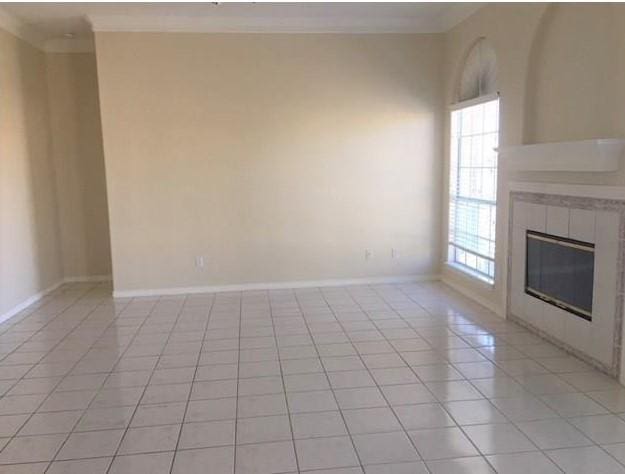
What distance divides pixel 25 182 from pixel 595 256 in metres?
5.30

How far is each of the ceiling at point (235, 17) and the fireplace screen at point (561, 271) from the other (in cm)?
238

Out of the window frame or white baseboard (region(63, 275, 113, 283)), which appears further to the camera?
white baseboard (region(63, 275, 113, 283))

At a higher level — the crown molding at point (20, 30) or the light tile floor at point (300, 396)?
the crown molding at point (20, 30)

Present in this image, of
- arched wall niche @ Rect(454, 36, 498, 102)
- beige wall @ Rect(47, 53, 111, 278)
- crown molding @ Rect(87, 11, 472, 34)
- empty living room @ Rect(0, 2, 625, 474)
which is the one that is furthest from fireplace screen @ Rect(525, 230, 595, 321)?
beige wall @ Rect(47, 53, 111, 278)

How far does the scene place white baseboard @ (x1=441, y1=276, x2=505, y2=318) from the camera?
4.92m

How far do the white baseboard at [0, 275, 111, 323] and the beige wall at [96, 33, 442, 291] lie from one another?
87cm

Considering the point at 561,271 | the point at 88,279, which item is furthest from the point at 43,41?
the point at 561,271

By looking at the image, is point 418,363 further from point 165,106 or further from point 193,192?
point 165,106

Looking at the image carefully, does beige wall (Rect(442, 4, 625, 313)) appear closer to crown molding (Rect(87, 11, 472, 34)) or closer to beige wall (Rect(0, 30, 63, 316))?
crown molding (Rect(87, 11, 472, 34))

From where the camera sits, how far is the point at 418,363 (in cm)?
378

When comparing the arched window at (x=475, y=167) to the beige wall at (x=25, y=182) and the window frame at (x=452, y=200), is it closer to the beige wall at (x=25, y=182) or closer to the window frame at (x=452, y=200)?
the window frame at (x=452, y=200)

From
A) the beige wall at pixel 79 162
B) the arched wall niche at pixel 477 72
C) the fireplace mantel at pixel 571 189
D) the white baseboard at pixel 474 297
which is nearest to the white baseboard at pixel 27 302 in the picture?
the beige wall at pixel 79 162

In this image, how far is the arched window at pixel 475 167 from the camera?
5.10 metres

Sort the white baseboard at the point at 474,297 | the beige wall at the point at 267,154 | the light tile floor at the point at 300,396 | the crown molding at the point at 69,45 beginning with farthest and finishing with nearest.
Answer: the crown molding at the point at 69,45, the beige wall at the point at 267,154, the white baseboard at the point at 474,297, the light tile floor at the point at 300,396
